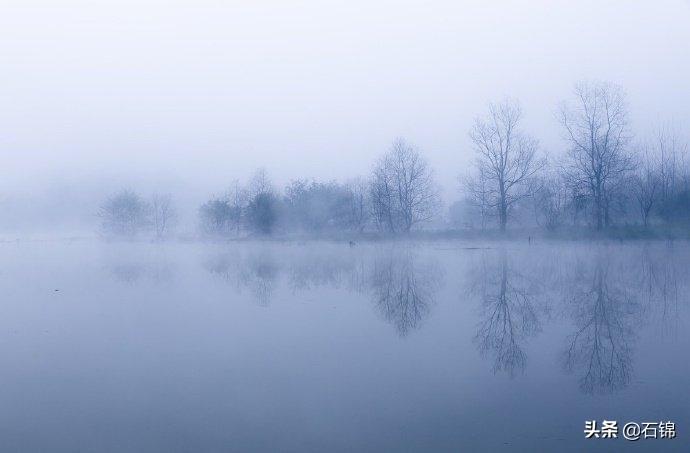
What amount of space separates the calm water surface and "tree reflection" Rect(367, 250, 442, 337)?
0.34 ft

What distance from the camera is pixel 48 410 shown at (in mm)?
5777

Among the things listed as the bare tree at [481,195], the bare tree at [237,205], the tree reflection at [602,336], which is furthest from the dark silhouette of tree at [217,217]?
the tree reflection at [602,336]

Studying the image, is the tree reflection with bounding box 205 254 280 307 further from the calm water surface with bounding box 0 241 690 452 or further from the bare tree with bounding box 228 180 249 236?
the bare tree with bounding box 228 180 249 236

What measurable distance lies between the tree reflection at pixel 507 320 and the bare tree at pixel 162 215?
64331 mm

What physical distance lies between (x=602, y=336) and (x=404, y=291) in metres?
6.05

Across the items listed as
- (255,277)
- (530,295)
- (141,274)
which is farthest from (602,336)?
(141,274)

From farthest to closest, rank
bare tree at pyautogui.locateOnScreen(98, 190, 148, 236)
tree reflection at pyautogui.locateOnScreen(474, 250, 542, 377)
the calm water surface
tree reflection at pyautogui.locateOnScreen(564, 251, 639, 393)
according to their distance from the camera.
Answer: bare tree at pyautogui.locateOnScreen(98, 190, 148, 236) < tree reflection at pyautogui.locateOnScreen(474, 250, 542, 377) < tree reflection at pyautogui.locateOnScreen(564, 251, 639, 393) < the calm water surface

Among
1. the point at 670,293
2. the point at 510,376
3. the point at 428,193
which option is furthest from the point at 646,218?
the point at 510,376

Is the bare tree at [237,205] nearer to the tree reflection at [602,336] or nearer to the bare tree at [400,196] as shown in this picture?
the bare tree at [400,196]

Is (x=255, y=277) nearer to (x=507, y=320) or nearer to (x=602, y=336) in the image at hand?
(x=507, y=320)

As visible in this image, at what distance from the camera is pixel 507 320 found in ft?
32.7

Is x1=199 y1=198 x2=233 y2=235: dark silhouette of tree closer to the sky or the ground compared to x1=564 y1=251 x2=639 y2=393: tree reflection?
closer to the sky

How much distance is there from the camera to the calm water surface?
5047 mm

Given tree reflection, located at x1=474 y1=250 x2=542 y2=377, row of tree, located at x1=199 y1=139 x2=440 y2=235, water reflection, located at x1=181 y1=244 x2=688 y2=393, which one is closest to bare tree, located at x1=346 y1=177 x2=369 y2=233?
row of tree, located at x1=199 y1=139 x2=440 y2=235
